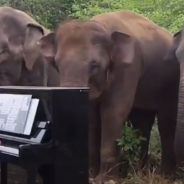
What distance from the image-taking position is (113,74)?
23.1ft

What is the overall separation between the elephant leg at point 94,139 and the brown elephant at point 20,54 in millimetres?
896

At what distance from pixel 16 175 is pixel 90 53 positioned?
1.42m

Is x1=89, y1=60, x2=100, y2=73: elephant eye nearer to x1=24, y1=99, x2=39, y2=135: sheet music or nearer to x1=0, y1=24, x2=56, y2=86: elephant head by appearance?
x1=0, y1=24, x2=56, y2=86: elephant head

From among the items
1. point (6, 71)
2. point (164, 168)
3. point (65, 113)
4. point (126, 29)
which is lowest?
point (164, 168)

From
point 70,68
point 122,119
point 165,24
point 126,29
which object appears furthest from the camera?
point 165,24

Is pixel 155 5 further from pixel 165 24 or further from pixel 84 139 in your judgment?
pixel 84 139

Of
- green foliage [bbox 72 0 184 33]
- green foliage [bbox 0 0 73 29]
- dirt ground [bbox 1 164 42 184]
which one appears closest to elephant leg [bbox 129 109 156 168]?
green foliage [bbox 72 0 184 33]

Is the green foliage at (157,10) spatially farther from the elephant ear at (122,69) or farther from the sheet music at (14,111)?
the sheet music at (14,111)

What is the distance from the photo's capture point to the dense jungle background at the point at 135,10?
6.86 meters

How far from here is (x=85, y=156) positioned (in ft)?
14.9

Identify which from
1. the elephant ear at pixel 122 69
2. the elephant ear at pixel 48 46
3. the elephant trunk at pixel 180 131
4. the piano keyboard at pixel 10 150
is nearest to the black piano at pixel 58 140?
the piano keyboard at pixel 10 150

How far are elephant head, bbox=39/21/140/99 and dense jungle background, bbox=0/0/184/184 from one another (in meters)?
0.63

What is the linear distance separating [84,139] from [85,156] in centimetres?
11

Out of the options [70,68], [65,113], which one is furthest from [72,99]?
[70,68]
